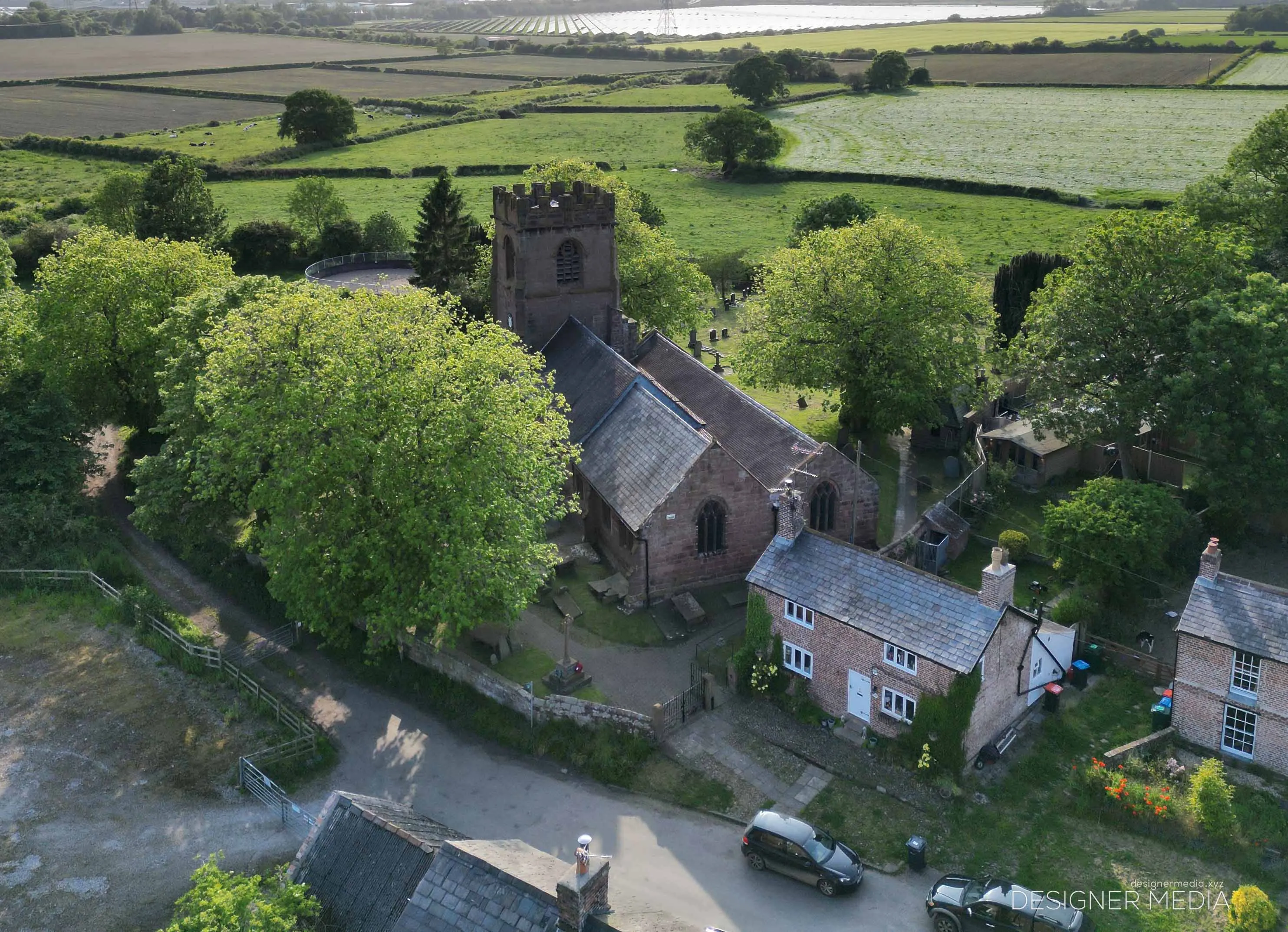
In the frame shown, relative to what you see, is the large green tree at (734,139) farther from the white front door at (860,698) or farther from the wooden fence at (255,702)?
the white front door at (860,698)

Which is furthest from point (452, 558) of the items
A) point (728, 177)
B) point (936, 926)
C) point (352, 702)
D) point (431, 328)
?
point (728, 177)

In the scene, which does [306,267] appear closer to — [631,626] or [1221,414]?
[631,626]

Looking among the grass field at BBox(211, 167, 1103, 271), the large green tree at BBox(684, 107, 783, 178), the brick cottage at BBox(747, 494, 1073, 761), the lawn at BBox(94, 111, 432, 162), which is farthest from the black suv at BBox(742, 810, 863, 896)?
the lawn at BBox(94, 111, 432, 162)

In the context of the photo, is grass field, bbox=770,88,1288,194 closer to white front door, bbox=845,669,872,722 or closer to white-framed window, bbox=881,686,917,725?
white front door, bbox=845,669,872,722

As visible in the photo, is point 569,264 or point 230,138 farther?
point 230,138

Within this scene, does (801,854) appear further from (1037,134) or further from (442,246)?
(1037,134)

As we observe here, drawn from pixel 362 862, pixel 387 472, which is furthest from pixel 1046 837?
pixel 387 472
